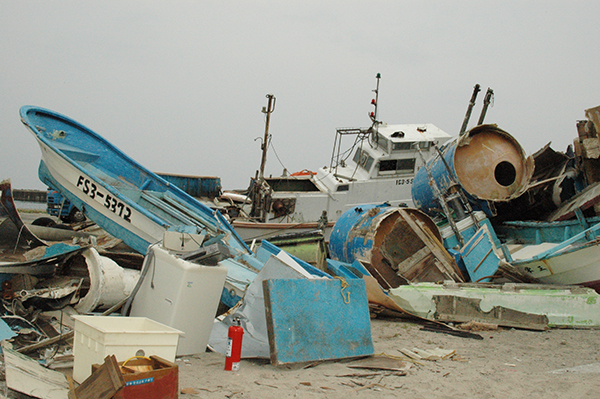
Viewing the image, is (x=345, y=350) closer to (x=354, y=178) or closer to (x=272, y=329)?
(x=272, y=329)

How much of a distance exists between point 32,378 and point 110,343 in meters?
0.56

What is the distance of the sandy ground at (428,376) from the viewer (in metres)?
3.30

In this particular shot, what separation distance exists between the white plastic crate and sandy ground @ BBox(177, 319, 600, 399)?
0.30 metres

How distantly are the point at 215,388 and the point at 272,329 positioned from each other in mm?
695

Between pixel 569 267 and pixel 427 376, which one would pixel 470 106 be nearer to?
pixel 569 267

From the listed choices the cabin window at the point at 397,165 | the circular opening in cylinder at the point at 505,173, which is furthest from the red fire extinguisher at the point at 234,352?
the cabin window at the point at 397,165

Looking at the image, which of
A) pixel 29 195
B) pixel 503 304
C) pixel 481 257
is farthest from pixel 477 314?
pixel 29 195

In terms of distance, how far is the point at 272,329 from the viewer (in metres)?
3.80

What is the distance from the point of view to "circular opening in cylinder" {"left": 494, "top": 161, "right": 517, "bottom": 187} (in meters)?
9.44

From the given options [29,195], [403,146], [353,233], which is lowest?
[29,195]

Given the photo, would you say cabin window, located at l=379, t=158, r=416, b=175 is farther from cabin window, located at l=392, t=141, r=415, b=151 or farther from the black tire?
the black tire

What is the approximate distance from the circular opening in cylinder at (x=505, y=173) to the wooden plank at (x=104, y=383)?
8318mm

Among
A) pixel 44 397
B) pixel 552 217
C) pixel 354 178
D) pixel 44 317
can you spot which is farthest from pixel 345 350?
pixel 354 178

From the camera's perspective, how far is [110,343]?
305 centimetres
